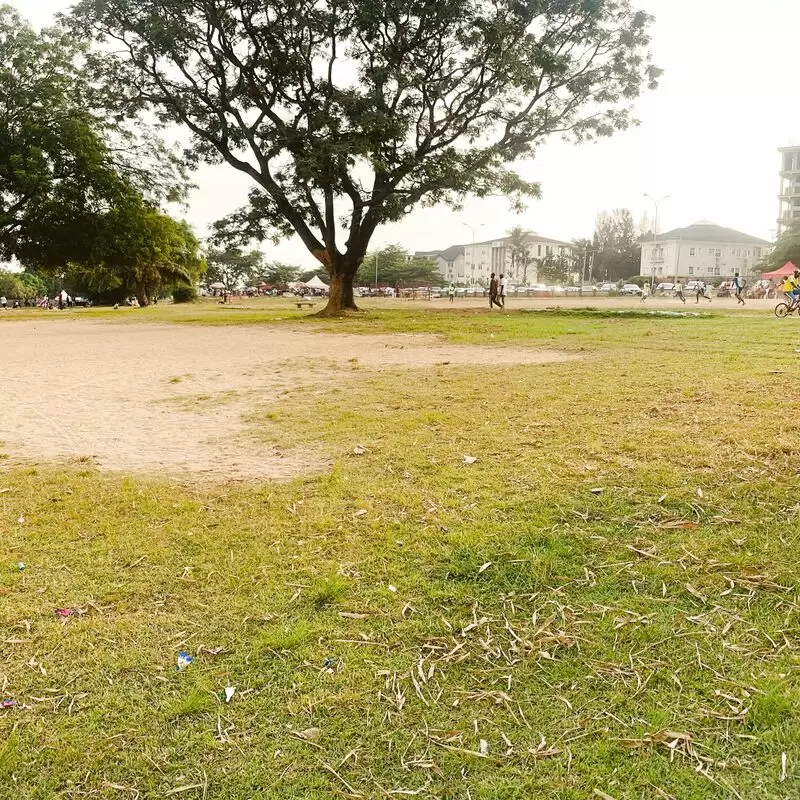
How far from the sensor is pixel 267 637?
2.56 m

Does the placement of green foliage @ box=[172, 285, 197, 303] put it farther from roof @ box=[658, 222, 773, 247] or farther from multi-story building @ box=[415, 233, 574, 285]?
roof @ box=[658, 222, 773, 247]

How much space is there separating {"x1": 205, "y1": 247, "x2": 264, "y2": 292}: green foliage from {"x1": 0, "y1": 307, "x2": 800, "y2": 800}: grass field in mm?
102411

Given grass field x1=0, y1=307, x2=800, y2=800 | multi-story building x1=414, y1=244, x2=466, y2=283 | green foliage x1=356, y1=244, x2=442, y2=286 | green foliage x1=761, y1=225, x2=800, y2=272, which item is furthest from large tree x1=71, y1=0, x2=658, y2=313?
multi-story building x1=414, y1=244, x2=466, y2=283

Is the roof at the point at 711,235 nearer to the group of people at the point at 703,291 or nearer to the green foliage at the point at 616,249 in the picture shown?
the green foliage at the point at 616,249

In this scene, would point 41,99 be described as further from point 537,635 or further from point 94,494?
point 537,635

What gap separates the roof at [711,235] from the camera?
114 meters

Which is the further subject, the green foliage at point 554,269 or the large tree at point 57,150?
the green foliage at point 554,269

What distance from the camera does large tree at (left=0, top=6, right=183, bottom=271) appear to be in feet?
88.3

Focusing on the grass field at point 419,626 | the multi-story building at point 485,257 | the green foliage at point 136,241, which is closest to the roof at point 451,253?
the multi-story building at point 485,257

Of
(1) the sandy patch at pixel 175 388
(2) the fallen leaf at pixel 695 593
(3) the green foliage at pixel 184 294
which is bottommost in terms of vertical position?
(2) the fallen leaf at pixel 695 593

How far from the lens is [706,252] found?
376 ft

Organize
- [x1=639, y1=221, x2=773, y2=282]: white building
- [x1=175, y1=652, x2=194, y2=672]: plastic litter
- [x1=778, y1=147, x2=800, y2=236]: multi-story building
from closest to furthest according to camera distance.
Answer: [x1=175, y1=652, x2=194, y2=672]: plastic litter, [x1=778, y1=147, x2=800, y2=236]: multi-story building, [x1=639, y1=221, x2=773, y2=282]: white building

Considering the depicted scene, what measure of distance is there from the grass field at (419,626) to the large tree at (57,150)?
2648 cm

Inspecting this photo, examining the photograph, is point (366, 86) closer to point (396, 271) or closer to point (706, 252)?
point (396, 271)
